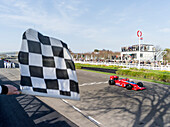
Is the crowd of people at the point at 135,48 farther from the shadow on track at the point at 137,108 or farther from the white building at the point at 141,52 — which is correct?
the shadow on track at the point at 137,108

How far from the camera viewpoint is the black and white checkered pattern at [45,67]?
2230 millimetres

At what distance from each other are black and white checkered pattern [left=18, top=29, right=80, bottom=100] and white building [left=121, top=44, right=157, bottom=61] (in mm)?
46325

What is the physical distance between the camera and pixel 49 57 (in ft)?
7.82

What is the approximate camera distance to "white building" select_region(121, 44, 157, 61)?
158 ft

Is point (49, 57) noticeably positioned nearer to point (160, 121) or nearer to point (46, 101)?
point (160, 121)

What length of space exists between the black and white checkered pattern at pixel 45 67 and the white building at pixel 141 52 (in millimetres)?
46325

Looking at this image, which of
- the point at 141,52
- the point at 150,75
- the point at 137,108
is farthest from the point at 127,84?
the point at 141,52

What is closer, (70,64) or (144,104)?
(70,64)

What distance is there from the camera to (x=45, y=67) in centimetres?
236

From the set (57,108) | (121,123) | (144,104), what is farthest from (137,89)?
(57,108)

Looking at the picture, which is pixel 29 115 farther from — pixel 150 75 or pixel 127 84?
pixel 150 75

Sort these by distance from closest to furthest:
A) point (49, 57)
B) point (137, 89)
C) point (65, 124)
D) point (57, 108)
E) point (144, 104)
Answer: point (49, 57)
point (65, 124)
point (57, 108)
point (144, 104)
point (137, 89)

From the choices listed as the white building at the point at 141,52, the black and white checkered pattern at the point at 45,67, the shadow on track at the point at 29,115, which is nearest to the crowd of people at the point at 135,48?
the white building at the point at 141,52

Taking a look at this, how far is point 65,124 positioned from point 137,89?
731cm
